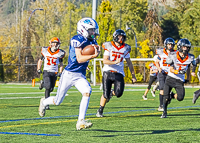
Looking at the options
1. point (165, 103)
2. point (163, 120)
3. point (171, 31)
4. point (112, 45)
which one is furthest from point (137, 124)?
point (171, 31)

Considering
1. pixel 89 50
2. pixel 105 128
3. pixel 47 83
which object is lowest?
pixel 105 128

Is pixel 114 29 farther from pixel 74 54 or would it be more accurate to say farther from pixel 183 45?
pixel 74 54

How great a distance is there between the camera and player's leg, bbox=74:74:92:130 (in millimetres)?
6004

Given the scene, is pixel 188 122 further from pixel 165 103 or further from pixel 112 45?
pixel 112 45

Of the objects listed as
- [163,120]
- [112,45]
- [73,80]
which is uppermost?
[112,45]

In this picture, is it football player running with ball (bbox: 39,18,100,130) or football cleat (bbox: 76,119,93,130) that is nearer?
football cleat (bbox: 76,119,93,130)

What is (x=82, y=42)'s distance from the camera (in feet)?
21.2

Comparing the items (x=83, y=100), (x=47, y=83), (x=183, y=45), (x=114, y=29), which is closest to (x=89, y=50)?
(x=83, y=100)

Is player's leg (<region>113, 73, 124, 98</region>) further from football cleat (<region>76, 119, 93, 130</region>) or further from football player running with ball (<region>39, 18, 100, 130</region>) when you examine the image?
football cleat (<region>76, 119, 93, 130</region>)

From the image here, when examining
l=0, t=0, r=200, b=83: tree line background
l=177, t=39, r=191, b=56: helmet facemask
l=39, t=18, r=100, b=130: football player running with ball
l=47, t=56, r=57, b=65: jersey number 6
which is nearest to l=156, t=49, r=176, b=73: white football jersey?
l=177, t=39, r=191, b=56: helmet facemask

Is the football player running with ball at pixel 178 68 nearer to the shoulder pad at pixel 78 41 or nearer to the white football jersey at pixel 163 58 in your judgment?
the white football jersey at pixel 163 58

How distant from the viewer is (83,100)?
628cm

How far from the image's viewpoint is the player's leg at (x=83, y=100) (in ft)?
19.7

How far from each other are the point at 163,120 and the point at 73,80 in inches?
96.9
